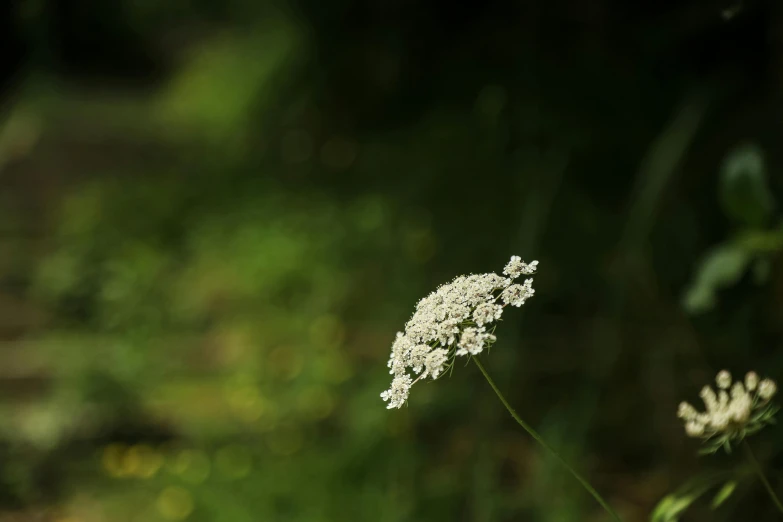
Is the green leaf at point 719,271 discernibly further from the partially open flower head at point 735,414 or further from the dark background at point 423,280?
the partially open flower head at point 735,414

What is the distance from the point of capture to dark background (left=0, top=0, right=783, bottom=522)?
4.60ft

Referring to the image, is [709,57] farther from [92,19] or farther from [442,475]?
[92,19]

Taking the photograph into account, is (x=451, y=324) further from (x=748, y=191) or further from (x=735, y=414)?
(x=748, y=191)

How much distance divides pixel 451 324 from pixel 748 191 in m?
0.70

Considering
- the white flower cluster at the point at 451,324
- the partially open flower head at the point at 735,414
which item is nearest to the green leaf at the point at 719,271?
the partially open flower head at the point at 735,414

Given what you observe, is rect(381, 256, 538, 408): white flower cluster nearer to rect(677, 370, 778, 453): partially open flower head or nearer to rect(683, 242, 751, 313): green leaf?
rect(677, 370, 778, 453): partially open flower head

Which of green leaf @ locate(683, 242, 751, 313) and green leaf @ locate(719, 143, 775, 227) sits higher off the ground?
green leaf @ locate(719, 143, 775, 227)

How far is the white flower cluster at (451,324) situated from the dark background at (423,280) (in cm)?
35

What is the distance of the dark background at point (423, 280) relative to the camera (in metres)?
1.40

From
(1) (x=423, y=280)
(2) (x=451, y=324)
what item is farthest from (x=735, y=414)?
(1) (x=423, y=280)

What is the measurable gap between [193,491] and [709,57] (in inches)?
63.2

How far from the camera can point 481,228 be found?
1923 mm

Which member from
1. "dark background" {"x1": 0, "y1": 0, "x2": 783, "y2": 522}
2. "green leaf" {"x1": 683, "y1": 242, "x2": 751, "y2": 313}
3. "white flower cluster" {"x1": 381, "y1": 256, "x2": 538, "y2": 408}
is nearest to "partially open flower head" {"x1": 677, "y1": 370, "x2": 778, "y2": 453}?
"dark background" {"x1": 0, "y1": 0, "x2": 783, "y2": 522}

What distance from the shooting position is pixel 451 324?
61cm
